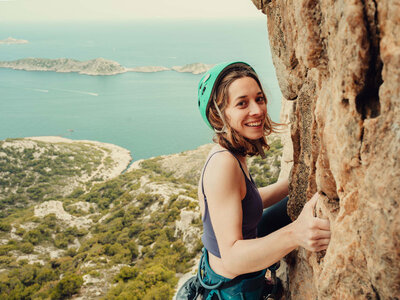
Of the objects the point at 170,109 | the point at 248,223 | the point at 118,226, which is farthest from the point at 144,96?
the point at 248,223

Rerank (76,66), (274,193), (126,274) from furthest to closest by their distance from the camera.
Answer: (76,66)
(126,274)
(274,193)

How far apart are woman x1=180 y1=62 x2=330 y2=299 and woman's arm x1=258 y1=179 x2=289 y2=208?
615 millimetres

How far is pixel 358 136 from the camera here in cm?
134

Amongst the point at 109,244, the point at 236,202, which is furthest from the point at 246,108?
the point at 109,244

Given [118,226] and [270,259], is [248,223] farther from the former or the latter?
[118,226]

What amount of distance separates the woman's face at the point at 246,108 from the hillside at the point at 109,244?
436 inches

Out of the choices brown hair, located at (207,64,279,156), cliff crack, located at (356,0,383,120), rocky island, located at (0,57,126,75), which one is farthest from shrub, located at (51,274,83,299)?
rocky island, located at (0,57,126,75)

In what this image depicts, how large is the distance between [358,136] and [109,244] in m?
23.2

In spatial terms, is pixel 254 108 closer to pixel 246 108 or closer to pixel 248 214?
pixel 246 108

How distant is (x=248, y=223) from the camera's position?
7.14 feet

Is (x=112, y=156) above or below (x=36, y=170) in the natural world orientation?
below

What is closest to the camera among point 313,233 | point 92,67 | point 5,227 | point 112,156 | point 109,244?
point 313,233

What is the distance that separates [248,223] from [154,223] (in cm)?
2298

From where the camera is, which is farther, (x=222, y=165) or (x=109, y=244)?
(x=109, y=244)
